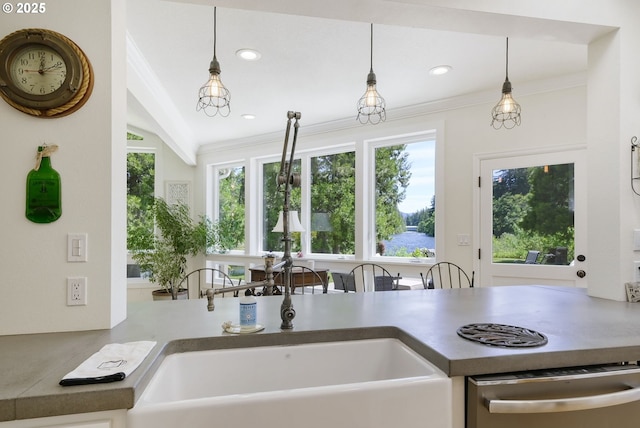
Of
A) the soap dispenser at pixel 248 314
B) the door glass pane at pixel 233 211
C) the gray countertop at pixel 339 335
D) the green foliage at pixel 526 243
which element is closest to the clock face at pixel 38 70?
the gray countertop at pixel 339 335

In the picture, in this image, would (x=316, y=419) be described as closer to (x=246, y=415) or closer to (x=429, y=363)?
(x=246, y=415)

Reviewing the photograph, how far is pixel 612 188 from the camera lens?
190 cm

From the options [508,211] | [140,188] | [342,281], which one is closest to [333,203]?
[342,281]

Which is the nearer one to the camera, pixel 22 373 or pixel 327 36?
pixel 22 373

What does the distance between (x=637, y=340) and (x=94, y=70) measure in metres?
2.12

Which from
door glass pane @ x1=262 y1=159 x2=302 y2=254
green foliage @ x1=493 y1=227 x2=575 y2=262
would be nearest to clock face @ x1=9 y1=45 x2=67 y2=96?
green foliage @ x1=493 y1=227 x2=575 y2=262

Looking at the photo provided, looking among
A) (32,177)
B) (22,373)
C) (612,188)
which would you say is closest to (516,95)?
(612,188)

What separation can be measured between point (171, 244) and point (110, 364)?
15.9ft

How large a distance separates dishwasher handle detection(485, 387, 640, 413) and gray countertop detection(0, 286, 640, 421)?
0.09 meters

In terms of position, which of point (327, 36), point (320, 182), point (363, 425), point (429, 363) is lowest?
point (363, 425)

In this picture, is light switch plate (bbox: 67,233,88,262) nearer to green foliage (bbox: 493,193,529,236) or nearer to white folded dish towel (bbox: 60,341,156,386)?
white folded dish towel (bbox: 60,341,156,386)

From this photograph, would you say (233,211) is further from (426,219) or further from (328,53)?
(328,53)

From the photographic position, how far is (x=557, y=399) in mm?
1060

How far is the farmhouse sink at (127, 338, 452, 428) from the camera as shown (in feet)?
3.02
